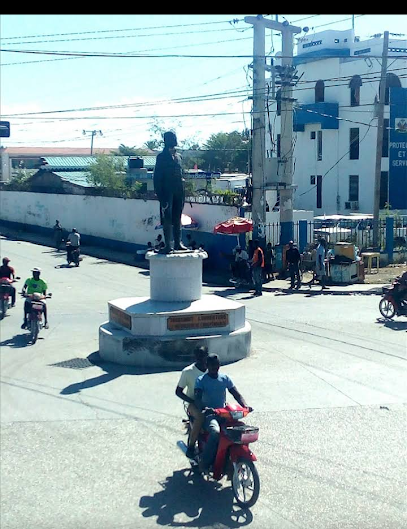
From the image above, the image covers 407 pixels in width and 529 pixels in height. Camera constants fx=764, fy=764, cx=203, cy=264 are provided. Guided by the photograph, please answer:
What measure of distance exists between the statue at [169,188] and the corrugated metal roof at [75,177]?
97.3 ft

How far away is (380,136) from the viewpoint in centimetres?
2848

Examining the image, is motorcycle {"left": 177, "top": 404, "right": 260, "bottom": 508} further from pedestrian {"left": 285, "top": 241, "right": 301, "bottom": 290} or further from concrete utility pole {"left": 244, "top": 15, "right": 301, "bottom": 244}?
concrete utility pole {"left": 244, "top": 15, "right": 301, "bottom": 244}

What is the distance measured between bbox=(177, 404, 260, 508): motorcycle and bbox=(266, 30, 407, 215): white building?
39.9 m

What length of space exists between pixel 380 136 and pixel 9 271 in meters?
16.3

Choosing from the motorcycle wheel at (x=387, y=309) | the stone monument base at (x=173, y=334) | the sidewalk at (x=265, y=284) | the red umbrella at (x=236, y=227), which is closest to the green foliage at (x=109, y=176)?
the sidewalk at (x=265, y=284)

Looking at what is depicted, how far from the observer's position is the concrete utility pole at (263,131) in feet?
78.9

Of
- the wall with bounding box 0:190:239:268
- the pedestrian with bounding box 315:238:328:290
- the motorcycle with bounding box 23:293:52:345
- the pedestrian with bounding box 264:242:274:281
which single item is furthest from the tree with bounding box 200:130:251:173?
the motorcycle with bounding box 23:293:52:345

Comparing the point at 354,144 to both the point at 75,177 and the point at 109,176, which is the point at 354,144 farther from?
the point at 75,177

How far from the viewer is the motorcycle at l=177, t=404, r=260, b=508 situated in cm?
702

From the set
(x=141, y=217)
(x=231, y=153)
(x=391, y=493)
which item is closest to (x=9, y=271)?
(x=391, y=493)

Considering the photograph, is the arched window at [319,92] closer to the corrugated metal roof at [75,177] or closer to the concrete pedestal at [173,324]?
the corrugated metal roof at [75,177]

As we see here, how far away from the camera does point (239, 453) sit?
282 inches

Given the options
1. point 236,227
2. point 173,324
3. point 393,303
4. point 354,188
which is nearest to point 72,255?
point 236,227

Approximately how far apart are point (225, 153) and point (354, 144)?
2987 cm
